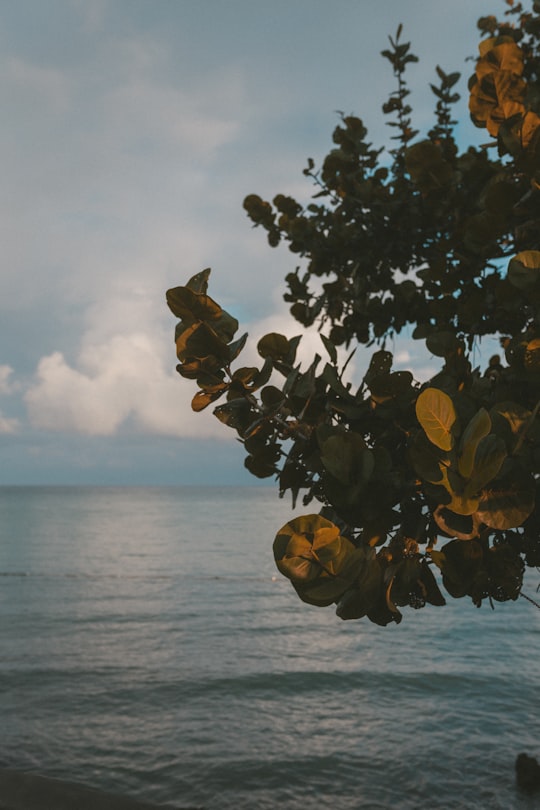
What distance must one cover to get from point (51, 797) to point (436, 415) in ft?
14.7

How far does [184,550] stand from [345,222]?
49.4 m

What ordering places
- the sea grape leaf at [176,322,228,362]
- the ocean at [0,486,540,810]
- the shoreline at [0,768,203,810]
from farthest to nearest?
the ocean at [0,486,540,810], the shoreline at [0,768,203,810], the sea grape leaf at [176,322,228,362]

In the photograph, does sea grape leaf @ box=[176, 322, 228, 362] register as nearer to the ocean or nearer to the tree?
the tree

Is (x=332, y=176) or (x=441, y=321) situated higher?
(x=332, y=176)

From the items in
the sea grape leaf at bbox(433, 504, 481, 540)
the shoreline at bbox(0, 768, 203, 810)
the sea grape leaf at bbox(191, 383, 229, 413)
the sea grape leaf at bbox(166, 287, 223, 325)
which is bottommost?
the shoreline at bbox(0, 768, 203, 810)

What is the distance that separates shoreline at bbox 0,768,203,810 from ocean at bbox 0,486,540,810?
4.36m

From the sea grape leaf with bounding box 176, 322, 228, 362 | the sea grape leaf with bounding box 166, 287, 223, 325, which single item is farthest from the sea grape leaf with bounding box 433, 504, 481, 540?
the sea grape leaf with bounding box 166, 287, 223, 325

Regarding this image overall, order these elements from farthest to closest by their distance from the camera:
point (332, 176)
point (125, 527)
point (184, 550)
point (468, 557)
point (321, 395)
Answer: point (125, 527)
point (184, 550)
point (332, 176)
point (321, 395)
point (468, 557)

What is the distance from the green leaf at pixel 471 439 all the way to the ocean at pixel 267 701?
8199mm

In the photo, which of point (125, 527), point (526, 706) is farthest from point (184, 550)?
point (526, 706)

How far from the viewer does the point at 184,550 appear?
172 ft

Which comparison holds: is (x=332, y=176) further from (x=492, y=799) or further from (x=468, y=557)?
(x=492, y=799)

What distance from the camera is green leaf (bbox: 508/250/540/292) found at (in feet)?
7.96

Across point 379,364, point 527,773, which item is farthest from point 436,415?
point 527,773
